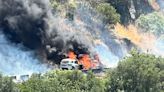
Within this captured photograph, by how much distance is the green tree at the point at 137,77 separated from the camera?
5534 centimetres

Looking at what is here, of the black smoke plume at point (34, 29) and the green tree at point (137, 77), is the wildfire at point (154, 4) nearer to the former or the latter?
the black smoke plume at point (34, 29)

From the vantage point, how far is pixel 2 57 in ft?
236

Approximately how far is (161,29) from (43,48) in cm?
4037

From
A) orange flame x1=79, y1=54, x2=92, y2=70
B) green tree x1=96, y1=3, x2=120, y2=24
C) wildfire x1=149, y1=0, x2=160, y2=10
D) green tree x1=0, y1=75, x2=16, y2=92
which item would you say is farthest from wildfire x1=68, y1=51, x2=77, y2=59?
wildfire x1=149, y1=0, x2=160, y2=10

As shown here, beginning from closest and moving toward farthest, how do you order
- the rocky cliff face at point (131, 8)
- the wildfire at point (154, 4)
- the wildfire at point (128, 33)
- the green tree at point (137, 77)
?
the green tree at point (137, 77)
the wildfire at point (128, 33)
the rocky cliff face at point (131, 8)
the wildfire at point (154, 4)

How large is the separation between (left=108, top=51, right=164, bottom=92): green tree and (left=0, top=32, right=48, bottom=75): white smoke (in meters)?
16.8

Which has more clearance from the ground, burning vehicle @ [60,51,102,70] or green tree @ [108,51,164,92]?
burning vehicle @ [60,51,102,70]

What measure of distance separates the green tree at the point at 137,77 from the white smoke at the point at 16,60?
16842mm

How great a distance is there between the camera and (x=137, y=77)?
55875 millimetres

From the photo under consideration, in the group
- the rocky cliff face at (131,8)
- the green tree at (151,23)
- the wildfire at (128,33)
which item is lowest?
the wildfire at (128,33)

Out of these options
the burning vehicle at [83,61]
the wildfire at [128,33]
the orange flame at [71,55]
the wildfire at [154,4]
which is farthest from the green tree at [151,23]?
the orange flame at [71,55]

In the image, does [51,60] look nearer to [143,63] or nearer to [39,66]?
[39,66]

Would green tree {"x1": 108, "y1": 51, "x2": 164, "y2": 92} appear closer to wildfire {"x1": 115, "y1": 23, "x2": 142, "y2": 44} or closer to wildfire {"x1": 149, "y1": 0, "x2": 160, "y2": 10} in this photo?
wildfire {"x1": 115, "y1": 23, "x2": 142, "y2": 44}

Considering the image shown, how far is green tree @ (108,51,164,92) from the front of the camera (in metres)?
55.3
